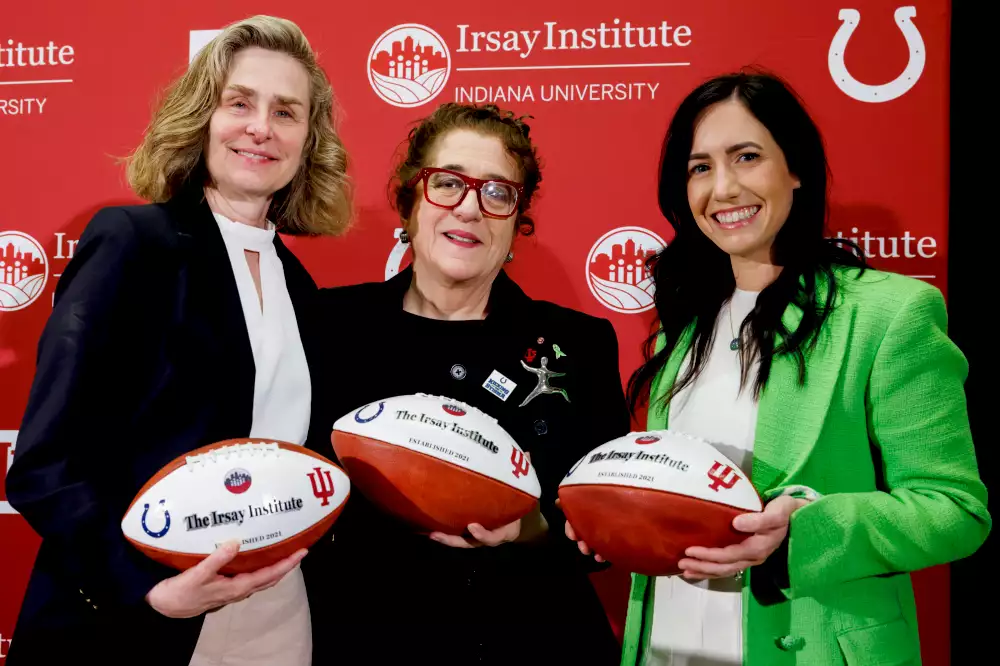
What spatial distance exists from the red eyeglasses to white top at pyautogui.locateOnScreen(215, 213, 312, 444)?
1.27ft

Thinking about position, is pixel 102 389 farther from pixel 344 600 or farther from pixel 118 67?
pixel 118 67

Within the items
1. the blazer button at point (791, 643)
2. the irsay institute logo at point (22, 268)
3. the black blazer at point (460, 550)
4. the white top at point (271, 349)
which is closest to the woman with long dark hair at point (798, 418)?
the blazer button at point (791, 643)

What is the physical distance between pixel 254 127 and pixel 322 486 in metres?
0.82

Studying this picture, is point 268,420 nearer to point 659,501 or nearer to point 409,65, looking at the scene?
point 659,501

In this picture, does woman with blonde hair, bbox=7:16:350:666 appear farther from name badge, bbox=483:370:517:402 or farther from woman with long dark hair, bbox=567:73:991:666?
woman with long dark hair, bbox=567:73:991:666

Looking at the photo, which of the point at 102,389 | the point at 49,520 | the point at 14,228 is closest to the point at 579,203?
the point at 102,389

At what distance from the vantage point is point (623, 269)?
2.29m

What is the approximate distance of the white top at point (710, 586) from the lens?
1.54m

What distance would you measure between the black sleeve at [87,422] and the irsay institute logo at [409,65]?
1.03 meters

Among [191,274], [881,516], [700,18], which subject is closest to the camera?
[881,516]

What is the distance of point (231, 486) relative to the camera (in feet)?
4.19

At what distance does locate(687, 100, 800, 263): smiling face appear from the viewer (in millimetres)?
1647

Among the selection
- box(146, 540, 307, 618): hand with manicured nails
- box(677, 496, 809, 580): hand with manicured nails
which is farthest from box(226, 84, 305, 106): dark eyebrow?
box(677, 496, 809, 580): hand with manicured nails

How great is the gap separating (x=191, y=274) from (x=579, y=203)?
1132 mm
